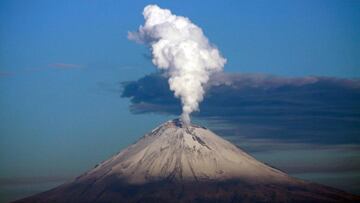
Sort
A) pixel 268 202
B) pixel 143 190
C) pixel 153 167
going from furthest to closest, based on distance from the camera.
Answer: pixel 153 167, pixel 143 190, pixel 268 202

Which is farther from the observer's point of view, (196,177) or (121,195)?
(196,177)

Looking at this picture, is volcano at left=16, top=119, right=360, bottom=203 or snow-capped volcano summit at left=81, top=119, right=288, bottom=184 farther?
snow-capped volcano summit at left=81, top=119, right=288, bottom=184

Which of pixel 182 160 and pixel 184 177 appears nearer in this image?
pixel 184 177

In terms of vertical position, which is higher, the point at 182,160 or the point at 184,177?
the point at 182,160

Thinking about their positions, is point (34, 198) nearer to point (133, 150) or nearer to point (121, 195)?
point (121, 195)

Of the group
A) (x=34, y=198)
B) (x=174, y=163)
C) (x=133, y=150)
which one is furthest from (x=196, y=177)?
(x=34, y=198)

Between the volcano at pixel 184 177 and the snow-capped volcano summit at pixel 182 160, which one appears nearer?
the volcano at pixel 184 177
